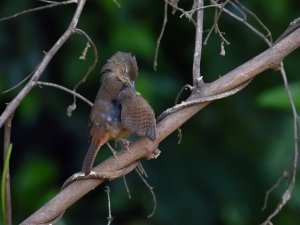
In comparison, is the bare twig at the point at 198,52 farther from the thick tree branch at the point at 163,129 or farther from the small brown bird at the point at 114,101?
the small brown bird at the point at 114,101

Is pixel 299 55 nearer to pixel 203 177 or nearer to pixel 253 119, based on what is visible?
pixel 253 119

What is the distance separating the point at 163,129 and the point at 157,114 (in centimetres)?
262

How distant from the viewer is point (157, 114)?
15.5 feet

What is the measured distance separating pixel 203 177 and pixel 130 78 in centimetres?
226

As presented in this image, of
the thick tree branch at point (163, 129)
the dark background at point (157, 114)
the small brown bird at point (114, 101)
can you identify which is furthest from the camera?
the dark background at point (157, 114)

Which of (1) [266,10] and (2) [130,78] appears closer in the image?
(2) [130,78]

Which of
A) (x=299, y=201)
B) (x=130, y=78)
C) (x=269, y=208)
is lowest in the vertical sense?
(x=269, y=208)

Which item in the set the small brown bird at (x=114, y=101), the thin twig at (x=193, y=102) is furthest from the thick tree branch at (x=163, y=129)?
the small brown bird at (x=114, y=101)

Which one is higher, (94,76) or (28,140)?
(94,76)

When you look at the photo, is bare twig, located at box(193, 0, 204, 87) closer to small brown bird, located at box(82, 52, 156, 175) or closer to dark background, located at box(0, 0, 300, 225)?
small brown bird, located at box(82, 52, 156, 175)

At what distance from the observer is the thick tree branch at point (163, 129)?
6.73 feet

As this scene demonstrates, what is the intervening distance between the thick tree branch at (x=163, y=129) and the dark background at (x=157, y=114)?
7.70 feet

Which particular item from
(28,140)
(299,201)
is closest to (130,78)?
(299,201)

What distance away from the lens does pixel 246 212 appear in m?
4.97
